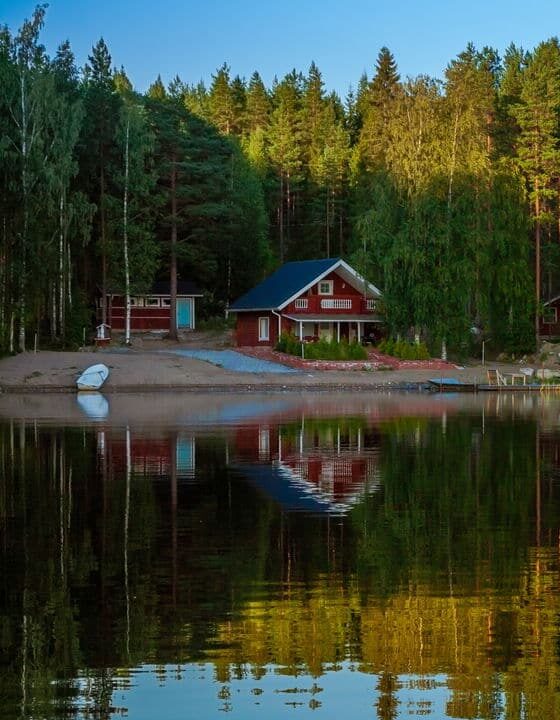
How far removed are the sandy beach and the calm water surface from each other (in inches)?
1036

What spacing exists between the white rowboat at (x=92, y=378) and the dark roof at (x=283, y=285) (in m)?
18.1

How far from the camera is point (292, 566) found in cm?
1453

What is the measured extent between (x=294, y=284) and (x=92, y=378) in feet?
68.5

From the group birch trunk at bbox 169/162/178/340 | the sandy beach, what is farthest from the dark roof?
the sandy beach

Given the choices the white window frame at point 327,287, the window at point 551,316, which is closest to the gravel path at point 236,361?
the white window frame at point 327,287

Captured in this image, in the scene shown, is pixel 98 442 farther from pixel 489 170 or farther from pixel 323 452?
pixel 489 170

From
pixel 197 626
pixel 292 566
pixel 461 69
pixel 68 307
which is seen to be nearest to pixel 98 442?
pixel 292 566

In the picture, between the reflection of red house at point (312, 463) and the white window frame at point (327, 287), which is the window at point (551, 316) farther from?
the reflection of red house at point (312, 463)

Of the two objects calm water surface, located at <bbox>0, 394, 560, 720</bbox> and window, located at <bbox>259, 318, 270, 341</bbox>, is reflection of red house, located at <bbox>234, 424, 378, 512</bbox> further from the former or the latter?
window, located at <bbox>259, 318, 270, 341</bbox>

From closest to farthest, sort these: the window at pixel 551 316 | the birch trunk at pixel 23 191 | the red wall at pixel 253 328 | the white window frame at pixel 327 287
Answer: the birch trunk at pixel 23 191 → the red wall at pixel 253 328 → the white window frame at pixel 327 287 → the window at pixel 551 316

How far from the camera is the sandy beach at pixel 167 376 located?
182ft

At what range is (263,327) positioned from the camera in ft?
239

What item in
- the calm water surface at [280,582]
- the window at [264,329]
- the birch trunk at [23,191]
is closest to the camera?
the calm water surface at [280,582]

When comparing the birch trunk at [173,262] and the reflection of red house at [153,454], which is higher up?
the birch trunk at [173,262]
